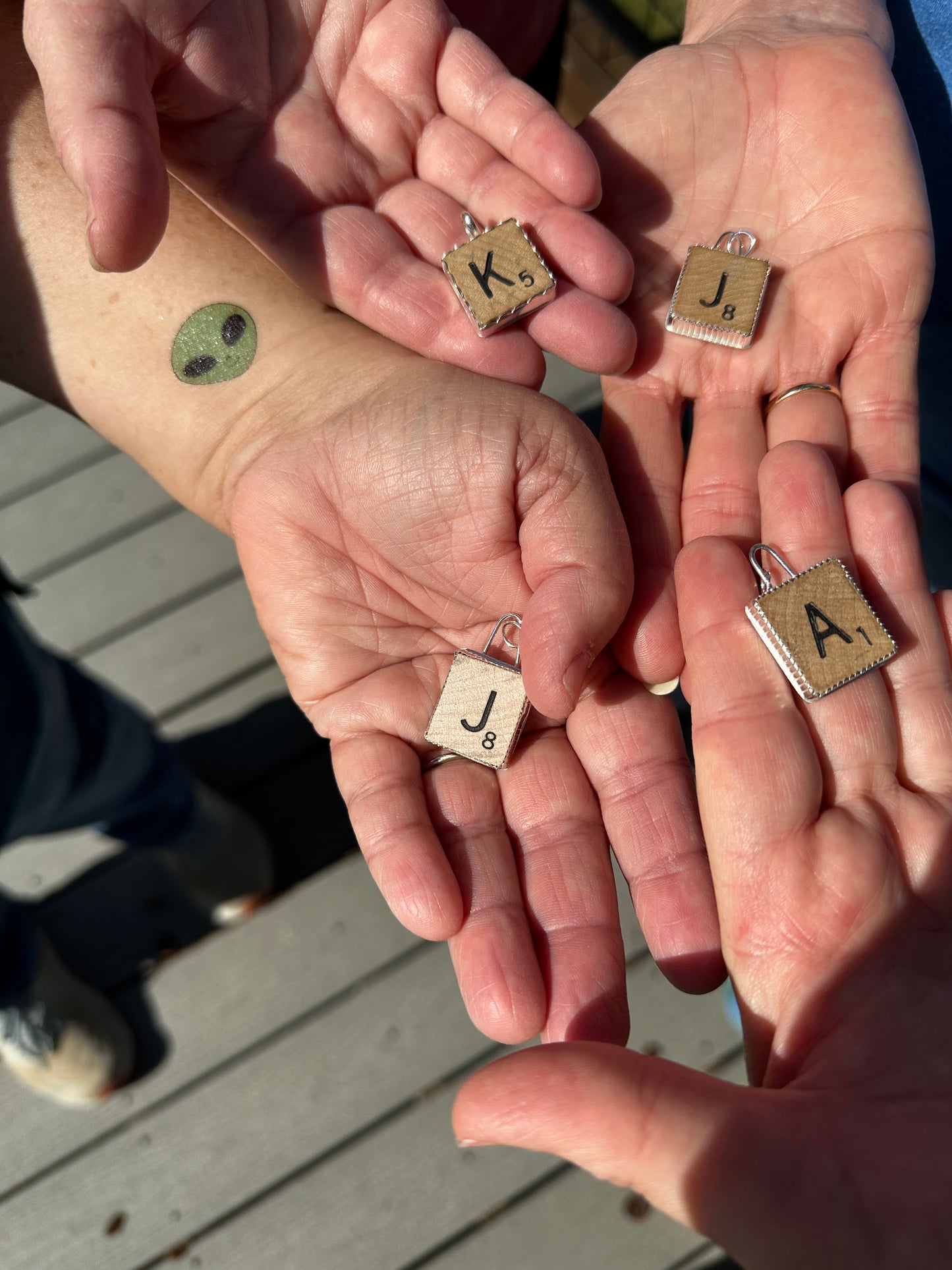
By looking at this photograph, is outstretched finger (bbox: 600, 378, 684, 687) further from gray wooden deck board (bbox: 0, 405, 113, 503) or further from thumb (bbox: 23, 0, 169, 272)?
gray wooden deck board (bbox: 0, 405, 113, 503)

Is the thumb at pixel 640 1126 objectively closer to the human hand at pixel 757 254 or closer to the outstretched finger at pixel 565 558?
the outstretched finger at pixel 565 558

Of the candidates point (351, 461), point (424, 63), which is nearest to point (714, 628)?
point (351, 461)

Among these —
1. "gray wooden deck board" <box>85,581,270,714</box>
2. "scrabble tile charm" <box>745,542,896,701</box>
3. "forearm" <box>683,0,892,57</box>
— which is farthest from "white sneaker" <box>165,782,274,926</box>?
"forearm" <box>683,0,892,57</box>

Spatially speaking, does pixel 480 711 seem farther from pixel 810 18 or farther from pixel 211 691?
pixel 810 18

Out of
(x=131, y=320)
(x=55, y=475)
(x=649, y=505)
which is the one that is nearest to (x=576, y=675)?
(x=649, y=505)

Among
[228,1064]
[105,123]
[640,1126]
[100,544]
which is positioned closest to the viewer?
[640,1126]

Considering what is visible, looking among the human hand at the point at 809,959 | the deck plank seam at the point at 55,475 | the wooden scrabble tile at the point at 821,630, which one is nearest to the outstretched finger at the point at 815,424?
the human hand at the point at 809,959

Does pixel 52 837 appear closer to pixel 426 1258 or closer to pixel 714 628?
pixel 426 1258

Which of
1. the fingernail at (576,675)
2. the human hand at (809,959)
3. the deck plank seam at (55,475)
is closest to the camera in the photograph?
the human hand at (809,959)
